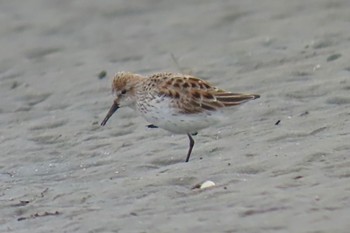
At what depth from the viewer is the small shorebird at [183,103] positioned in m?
7.89

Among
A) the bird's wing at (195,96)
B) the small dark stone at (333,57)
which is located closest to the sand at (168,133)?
the small dark stone at (333,57)

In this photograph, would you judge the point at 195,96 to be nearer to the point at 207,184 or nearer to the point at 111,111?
the point at 111,111

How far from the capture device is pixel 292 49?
10.6 metres

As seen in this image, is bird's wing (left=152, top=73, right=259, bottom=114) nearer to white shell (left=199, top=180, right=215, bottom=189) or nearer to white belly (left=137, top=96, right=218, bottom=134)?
white belly (left=137, top=96, right=218, bottom=134)

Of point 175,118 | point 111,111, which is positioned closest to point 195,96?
point 175,118

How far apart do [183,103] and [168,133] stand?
100cm

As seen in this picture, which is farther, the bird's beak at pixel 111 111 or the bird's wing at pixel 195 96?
the bird's beak at pixel 111 111

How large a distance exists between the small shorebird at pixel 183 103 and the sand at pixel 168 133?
0.27 metres

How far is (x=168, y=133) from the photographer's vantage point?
8852 millimetres

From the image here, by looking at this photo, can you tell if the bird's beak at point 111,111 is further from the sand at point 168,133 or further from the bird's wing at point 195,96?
the bird's wing at point 195,96

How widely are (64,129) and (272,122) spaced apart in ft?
6.36

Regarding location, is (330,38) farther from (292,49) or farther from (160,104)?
(160,104)

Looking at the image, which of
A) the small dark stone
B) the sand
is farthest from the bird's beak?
the small dark stone

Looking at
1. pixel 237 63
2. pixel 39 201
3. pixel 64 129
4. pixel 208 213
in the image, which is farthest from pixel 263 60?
pixel 208 213
